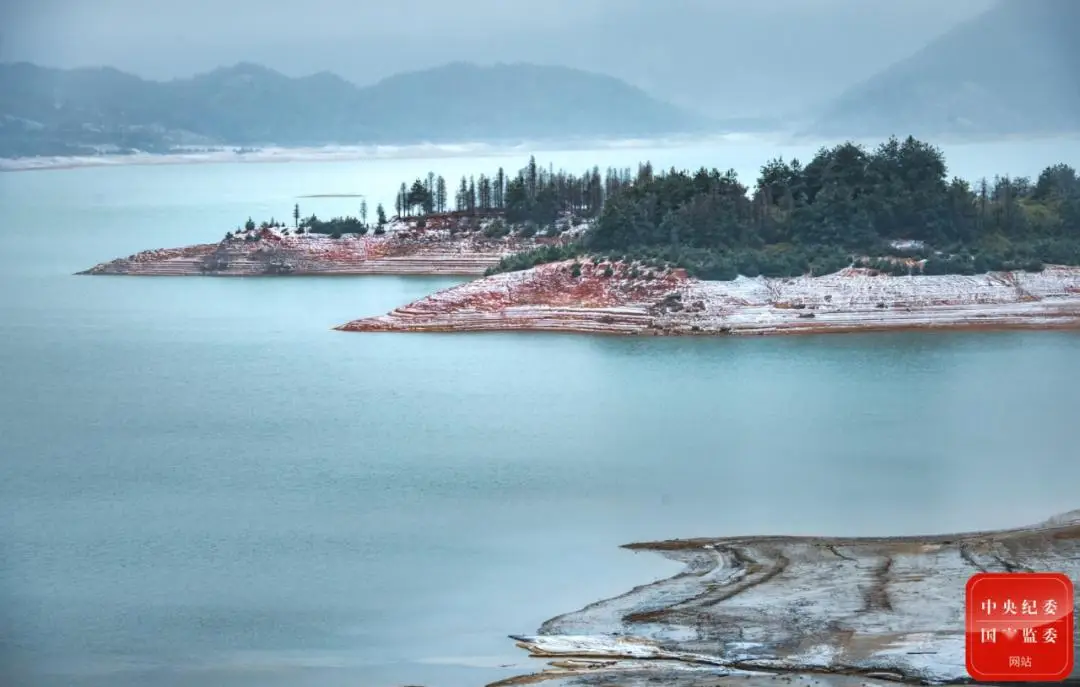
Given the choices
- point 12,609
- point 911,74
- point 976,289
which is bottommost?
point 12,609

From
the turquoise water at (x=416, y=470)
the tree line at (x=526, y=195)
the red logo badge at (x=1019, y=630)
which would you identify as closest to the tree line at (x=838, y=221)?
the turquoise water at (x=416, y=470)

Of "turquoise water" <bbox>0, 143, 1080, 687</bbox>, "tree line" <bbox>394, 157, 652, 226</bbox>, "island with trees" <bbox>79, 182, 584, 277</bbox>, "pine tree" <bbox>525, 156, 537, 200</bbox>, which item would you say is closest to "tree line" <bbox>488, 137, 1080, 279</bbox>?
"turquoise water" <bbox>0, 143, 1080, 687</bbox>

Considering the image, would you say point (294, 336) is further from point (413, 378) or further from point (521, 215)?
point (521, 215)

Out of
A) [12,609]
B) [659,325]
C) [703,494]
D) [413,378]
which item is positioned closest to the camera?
[12,609]

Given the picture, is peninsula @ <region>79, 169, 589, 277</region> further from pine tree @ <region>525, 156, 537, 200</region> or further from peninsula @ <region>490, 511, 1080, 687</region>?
peninsula @ <region>490, 511, 1080, 687</region>

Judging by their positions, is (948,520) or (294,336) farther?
(294,336)

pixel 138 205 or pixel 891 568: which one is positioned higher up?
pixel 138 205

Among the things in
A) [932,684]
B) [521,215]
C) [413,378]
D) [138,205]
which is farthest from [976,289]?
[138,205]
